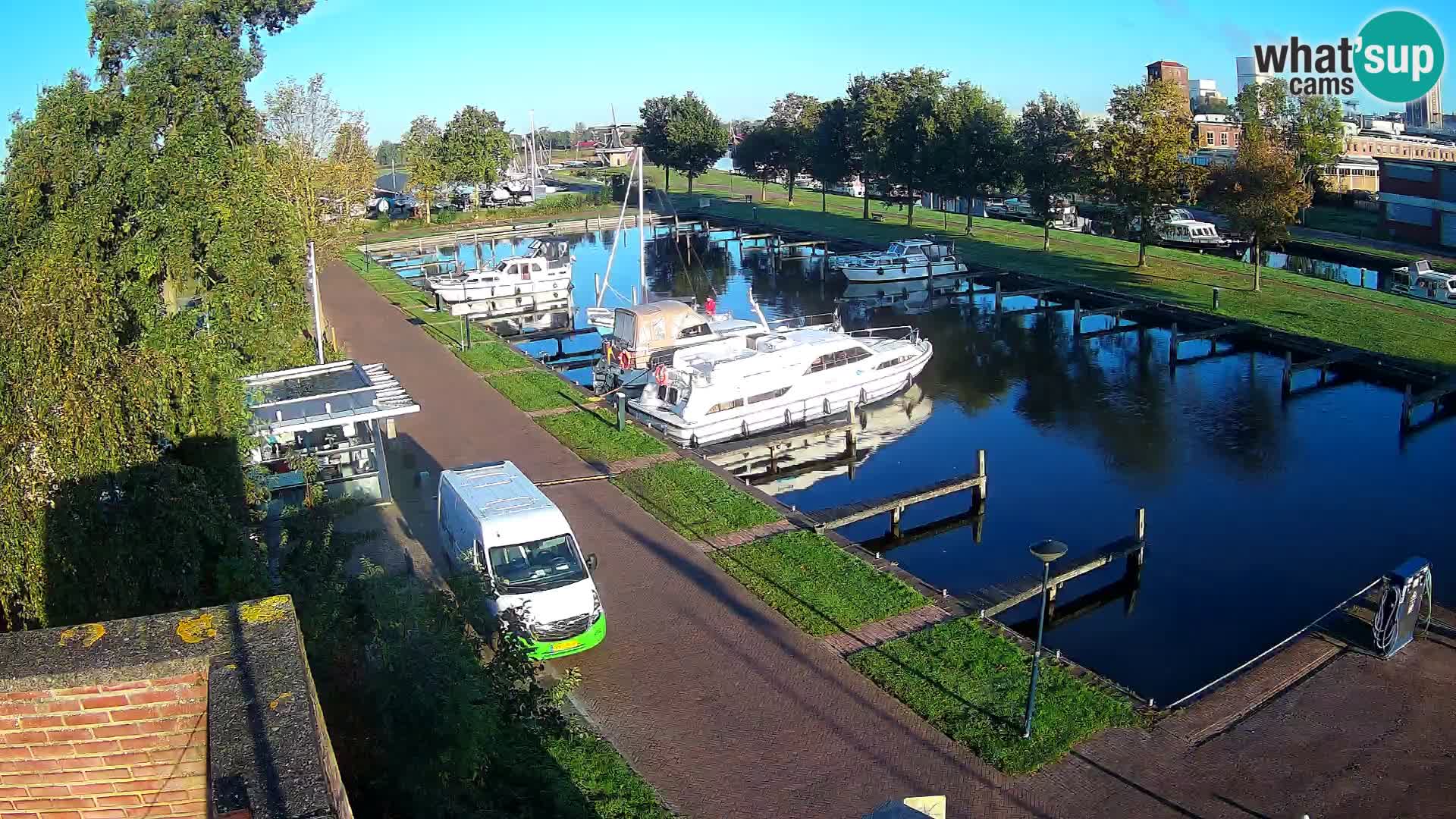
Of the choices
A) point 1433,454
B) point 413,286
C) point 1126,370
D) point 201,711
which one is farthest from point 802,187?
point 201,711

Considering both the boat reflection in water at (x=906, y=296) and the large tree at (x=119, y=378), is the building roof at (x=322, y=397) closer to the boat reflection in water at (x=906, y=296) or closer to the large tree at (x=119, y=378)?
the large tree at (x=119, y=378)

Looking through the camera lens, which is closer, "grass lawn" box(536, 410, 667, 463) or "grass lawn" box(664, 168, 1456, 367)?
"grass lawn" box(536, 410, 667, 463)

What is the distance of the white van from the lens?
15.4 metres

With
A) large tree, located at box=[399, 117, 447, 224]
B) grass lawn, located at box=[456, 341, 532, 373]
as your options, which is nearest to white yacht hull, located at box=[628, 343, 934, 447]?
grass lawn, located at box=[456, 341, 532, 373]

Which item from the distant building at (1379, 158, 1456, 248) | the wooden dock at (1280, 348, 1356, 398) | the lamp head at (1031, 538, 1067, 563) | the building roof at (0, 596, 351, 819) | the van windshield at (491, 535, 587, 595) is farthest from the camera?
the distant building at (1379, 158, 1456, 248)

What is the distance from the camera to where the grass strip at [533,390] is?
2925 cm

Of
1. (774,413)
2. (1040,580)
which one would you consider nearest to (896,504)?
(1040,580)

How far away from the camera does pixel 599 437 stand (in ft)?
85.7

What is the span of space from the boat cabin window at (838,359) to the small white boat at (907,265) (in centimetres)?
1984

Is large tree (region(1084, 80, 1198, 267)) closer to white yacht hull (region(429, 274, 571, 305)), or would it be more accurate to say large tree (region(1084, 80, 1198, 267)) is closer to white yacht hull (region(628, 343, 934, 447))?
white yacht hull (region(628, 343, 934, 447))

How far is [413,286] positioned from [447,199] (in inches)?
1241

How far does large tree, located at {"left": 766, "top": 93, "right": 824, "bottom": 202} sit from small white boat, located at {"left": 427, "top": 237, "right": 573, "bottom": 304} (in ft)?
91.5

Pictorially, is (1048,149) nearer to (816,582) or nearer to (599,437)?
(599,437)

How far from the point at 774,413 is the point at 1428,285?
94.4 ft
